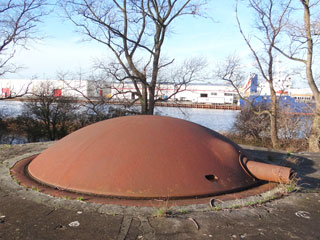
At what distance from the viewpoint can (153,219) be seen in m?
3.37

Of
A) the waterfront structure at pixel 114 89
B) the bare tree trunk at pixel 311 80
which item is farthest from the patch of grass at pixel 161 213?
the waterfront structure at pixel 114 89

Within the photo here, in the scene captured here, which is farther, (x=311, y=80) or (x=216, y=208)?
(x=311, y=80)

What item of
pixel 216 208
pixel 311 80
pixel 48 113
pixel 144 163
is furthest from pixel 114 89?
pixel 216 208

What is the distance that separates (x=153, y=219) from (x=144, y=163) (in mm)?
1131

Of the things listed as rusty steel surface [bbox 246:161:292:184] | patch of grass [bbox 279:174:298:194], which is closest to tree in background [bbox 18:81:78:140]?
rusty steel surface [bbox 246:161:292:184]

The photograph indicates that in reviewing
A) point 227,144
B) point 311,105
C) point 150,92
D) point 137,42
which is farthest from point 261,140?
point 227,144

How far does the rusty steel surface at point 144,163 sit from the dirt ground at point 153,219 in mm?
427

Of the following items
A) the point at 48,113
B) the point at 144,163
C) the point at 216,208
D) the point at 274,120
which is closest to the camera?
the point at 216,208

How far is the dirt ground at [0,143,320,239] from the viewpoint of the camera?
9.96ft

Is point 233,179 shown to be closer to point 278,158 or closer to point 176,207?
point 176,207

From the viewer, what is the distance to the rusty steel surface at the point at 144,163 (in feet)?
13.6

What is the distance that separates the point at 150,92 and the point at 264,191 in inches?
558

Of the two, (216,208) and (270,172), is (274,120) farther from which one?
(216,208)

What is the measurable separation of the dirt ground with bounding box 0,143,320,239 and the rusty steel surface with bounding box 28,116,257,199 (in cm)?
43
